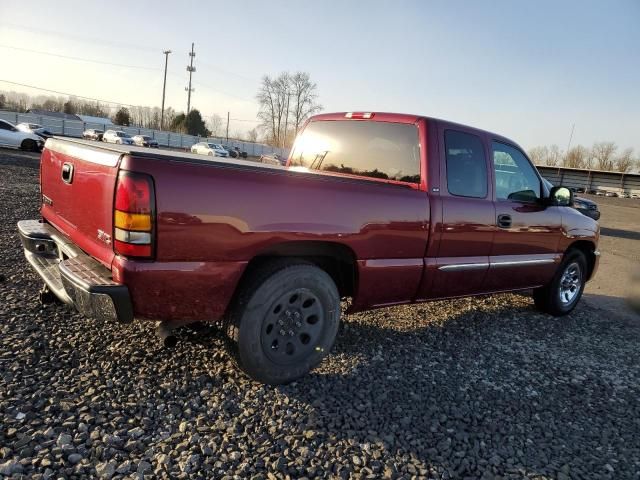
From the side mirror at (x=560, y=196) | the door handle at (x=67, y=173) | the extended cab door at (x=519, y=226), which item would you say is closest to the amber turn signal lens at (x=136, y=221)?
the door handle at (x=67, y=173)

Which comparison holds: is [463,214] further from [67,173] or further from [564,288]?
[67,173]

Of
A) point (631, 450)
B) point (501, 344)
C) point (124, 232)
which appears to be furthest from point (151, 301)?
point (501, 344)

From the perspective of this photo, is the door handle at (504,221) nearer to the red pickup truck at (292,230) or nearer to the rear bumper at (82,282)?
the red pickup truck at (292,230)

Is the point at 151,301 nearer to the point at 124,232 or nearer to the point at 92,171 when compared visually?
the point at 124,232

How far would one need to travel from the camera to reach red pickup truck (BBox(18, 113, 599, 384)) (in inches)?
95.8

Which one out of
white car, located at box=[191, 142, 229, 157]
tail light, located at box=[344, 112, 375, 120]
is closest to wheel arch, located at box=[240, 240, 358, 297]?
tail light, located at box=[344, 112, 375, 120]

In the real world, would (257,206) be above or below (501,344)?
above

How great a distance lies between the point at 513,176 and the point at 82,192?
377 cm

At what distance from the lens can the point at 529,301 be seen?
597 cm

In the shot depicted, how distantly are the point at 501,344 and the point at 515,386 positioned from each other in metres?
0.88

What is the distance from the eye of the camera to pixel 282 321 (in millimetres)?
3014

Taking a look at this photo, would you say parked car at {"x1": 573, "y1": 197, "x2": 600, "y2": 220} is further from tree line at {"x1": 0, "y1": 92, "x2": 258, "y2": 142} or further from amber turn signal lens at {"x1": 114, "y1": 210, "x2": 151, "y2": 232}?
tree line at {"x1": 0, "y1": 92, "x2": 258, "y2": 142}

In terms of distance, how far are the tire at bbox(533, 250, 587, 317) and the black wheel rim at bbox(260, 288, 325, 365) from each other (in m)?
3.34

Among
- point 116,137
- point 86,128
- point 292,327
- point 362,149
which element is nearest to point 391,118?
point 362,149
